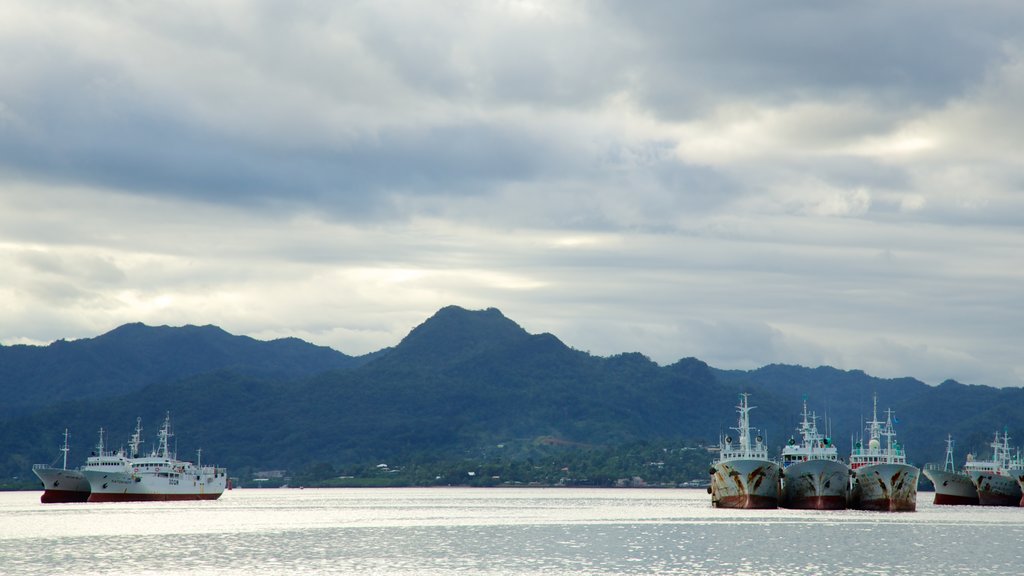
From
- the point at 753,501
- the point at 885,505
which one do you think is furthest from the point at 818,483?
the point at 885,505

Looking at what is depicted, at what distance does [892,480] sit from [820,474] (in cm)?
1218

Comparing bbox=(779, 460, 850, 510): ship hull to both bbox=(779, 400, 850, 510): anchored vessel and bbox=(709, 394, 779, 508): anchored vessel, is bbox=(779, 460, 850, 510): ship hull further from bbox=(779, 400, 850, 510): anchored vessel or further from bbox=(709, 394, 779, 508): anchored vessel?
bbox=(709, 394, 779, 508): anchored vessel

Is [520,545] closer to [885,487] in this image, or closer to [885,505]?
[885,487]

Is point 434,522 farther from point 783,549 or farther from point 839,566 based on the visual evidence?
point 839,566

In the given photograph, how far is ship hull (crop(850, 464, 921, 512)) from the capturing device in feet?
589

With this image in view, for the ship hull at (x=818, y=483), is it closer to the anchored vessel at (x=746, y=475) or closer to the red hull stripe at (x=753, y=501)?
the anchored vessel at (x=746, y=475)

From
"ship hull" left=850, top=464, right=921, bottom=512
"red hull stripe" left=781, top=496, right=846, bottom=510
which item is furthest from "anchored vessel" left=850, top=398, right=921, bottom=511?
"red hull stripe" left=781, top=496, right=846, bottom=510

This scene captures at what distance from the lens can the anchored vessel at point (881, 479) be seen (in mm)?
180000

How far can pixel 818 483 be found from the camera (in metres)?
178

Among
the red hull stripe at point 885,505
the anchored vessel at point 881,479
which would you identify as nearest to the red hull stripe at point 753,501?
the anchored vessel at point 881,479

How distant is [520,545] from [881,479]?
235 ft

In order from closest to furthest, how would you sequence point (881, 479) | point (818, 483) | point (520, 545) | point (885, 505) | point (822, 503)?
Result: point (520, 545), point (818, 483), point (822, 503), point (881, 479), point (885, 505)

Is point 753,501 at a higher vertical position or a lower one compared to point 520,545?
higher

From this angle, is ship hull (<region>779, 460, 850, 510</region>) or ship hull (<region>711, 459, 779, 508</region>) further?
ship hull (<region>711, 459, 779, 508</region>)
